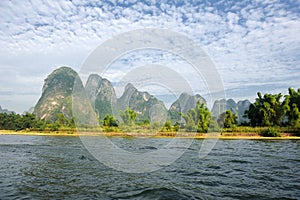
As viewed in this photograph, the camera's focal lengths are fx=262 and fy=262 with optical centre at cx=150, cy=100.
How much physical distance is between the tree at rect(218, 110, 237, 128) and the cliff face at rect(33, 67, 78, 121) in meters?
86.7

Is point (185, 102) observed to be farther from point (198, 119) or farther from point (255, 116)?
point (255, 116)

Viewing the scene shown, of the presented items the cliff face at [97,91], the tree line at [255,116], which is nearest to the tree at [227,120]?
the tree line at [255,116]

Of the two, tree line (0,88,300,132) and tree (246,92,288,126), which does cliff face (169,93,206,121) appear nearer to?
tree line (0,88,300,132)

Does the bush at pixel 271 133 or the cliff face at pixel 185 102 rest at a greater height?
the cliff face at pixel 185 102

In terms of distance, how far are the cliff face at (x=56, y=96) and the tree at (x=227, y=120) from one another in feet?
284

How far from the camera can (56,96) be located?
143 m

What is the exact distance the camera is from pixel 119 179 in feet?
31.6

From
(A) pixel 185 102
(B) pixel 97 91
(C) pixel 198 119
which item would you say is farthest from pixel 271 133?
(B) pixel 97 91

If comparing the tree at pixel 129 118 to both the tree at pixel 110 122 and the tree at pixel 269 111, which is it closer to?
the tree at pixel 110 122

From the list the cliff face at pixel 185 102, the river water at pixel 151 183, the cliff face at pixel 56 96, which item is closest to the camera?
the river water at pixel 151 183

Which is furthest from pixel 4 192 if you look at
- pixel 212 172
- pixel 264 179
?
pixel 264 179

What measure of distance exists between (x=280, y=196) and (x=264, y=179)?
243 cm

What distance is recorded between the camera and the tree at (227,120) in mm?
52719

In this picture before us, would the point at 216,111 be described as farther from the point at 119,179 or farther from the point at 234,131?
the point at 119,179
